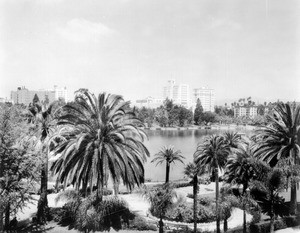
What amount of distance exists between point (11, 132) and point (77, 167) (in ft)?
13.5

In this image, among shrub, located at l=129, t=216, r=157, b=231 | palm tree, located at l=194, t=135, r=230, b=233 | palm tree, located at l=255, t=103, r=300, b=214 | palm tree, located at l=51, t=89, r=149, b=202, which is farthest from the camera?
palm tree, located at l=255, t=103, r=300, b=214

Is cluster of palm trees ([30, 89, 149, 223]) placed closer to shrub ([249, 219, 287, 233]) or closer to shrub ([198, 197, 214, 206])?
shrub ([249, 219, 287, 233])

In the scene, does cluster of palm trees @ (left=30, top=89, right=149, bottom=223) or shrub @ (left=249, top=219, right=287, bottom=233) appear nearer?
cluster of palm trees @ (left=30, top=89, right=149, bottom=223)

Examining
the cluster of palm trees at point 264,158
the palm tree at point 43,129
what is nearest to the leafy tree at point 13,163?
the palm tree at point 43,129

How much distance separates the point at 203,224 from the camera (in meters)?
23.6

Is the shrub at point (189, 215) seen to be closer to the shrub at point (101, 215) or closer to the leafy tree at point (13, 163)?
the shrub at point (101, 215)

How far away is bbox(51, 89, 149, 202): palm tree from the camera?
18734mm

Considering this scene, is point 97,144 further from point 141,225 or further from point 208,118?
point 208,118

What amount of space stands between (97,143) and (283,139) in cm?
1411

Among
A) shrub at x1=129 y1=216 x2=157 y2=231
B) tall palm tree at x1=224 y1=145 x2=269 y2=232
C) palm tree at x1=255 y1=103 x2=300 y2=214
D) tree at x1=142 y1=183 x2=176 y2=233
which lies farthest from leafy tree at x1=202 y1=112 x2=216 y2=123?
tree at x1=142 y1=183 x2=176 y2=233

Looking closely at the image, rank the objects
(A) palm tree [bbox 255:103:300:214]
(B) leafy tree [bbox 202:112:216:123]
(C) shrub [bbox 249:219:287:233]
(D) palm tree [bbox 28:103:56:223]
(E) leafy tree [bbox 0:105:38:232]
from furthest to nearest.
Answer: (B) leafy tree [bbox 202:112:216:123] → (A) palm tree [bbox 255:103:300:214] → (D) palm tree [bbox 28:103:56:223] → (C) shrub [bbox 249:219:287:233] → (E) leafy tree [bbox 0:105:38:232]

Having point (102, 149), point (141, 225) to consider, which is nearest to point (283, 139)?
point (141, 225)

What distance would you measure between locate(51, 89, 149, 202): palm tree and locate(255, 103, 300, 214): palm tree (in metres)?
10.4

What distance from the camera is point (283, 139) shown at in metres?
24.2
